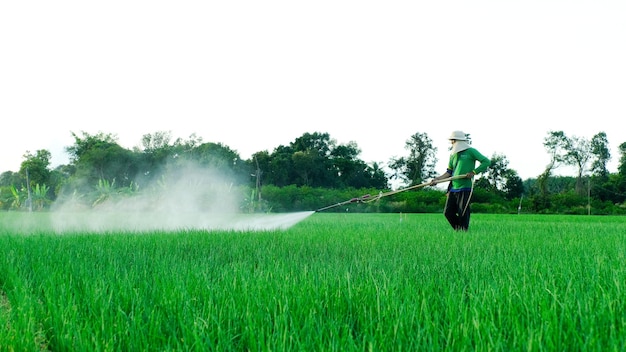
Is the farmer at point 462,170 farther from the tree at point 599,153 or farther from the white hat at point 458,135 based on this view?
the tree at point 599,153

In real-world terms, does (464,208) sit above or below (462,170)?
below

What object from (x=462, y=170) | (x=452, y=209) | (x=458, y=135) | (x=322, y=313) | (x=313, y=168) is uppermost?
(x=313, y=168)

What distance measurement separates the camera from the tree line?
113 feet

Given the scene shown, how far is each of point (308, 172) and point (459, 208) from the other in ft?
121

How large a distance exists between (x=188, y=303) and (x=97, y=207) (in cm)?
2983

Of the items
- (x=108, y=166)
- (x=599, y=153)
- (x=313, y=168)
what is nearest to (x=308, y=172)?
(x=313, y=168)

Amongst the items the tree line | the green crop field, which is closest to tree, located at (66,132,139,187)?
the tree line

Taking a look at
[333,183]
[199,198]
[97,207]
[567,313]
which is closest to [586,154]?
[333,183]

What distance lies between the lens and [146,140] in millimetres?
56031

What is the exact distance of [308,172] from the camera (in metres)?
45.1

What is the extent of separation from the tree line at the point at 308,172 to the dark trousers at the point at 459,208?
910 inches

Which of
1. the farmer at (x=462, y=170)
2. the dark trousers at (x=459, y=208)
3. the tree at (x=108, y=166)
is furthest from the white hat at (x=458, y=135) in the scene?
the tree at (x=108, y=166)

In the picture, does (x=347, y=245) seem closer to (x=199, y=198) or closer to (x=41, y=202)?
(x=199, y=198)

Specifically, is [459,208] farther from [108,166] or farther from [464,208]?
[108,166]
